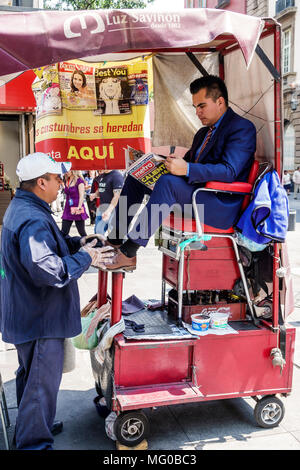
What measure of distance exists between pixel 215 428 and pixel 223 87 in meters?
2.47

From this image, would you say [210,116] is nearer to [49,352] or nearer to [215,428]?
[49,352]

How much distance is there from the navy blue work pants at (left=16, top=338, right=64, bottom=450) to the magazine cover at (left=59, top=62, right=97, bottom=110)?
2.24m

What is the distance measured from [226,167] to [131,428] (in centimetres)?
179

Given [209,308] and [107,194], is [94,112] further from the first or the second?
[107,194]

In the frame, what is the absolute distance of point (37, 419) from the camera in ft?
8.64

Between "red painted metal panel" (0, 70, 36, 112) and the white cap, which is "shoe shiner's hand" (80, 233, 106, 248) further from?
"red painted metal panel" (0, 70, 36, 112)

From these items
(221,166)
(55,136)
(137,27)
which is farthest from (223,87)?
(55,136)

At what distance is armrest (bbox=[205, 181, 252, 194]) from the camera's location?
300cm

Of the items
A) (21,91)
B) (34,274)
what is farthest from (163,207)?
(21,91)

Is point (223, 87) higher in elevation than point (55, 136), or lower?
higher

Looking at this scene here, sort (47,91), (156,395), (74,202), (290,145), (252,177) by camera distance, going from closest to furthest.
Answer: (156,395)
(252,177)
(47,91)
(74,202)
(290,145)

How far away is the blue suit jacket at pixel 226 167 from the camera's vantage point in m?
2.96

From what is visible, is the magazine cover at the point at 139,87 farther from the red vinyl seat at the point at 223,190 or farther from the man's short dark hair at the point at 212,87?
the red vinyl seat at the point at 223,190

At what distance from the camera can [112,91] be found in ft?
13.3
